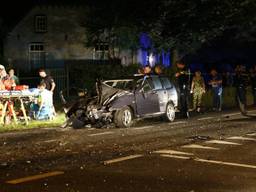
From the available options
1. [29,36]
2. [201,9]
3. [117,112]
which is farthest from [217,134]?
[29,36]

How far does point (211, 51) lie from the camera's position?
1959 inches

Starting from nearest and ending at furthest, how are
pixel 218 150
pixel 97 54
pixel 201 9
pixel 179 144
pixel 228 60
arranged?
1. pixel 218 150
2. pixel 179 144
3. pixel 201 9
4. pixel 97 54
5. pixel 228 60

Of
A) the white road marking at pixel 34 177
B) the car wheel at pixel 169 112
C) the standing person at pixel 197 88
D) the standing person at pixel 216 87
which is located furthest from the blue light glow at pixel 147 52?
the white road marking at pixel 34 177

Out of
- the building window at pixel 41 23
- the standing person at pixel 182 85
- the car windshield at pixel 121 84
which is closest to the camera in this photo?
the car windshield at pixel 121 84

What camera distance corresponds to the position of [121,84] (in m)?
17.9

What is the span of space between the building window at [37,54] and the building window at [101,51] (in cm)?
398

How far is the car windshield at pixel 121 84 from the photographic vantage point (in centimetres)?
1766

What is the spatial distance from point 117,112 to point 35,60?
88.8ft

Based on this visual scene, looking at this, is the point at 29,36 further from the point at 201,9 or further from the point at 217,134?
the point at 217,134

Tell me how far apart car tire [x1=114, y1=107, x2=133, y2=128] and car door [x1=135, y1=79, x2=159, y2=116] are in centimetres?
44

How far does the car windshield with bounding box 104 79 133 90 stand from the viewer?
57.9ft

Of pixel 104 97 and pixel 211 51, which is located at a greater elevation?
pixel 211 51

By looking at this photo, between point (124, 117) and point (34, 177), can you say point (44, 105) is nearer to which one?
point (124, 117)

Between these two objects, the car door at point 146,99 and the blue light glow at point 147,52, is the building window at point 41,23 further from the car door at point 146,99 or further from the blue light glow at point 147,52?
the car door at point 146,99
